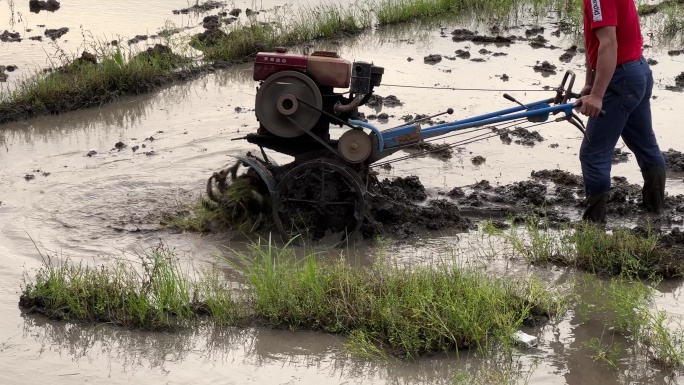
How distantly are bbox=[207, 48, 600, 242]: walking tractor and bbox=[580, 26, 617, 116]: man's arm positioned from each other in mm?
129

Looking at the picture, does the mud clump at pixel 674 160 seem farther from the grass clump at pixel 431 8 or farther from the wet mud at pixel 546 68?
the grass clump at pixel 431 8

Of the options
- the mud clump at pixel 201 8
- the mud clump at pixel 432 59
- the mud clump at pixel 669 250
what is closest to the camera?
the mud clump at pixel 669 250

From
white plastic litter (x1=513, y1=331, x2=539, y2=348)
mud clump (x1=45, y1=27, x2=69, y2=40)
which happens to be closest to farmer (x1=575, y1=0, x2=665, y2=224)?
white plastic litter (x1=513, y1=331, x2=539, y2=348)

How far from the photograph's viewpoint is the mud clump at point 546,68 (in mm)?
10078

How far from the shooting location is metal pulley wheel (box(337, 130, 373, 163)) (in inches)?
243

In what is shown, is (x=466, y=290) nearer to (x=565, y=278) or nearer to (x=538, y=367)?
(x=538, y=367)

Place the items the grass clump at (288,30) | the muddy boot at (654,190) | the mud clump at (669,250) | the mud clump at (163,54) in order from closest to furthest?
1. the mud clump at (669,250)
2. the muddy boot at (654,190)
3. the mud clump at (163,54)
4. the grass clump at (288,30)

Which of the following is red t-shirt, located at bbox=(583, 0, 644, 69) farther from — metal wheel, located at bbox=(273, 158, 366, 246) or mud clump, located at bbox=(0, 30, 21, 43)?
mud clump, located at bbox=(0, 30, 21, 43)

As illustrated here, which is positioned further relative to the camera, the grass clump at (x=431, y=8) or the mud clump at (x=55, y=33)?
the grass clump at (x=431, y=8)

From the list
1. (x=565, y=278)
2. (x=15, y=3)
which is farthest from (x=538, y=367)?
(x=15, y=3)

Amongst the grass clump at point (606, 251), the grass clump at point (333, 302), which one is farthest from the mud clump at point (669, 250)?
the grass clump at point (333, 302)

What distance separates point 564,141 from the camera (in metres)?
8.39

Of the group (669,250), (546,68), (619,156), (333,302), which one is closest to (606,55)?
(669,250)

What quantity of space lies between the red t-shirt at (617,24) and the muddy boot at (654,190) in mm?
950
